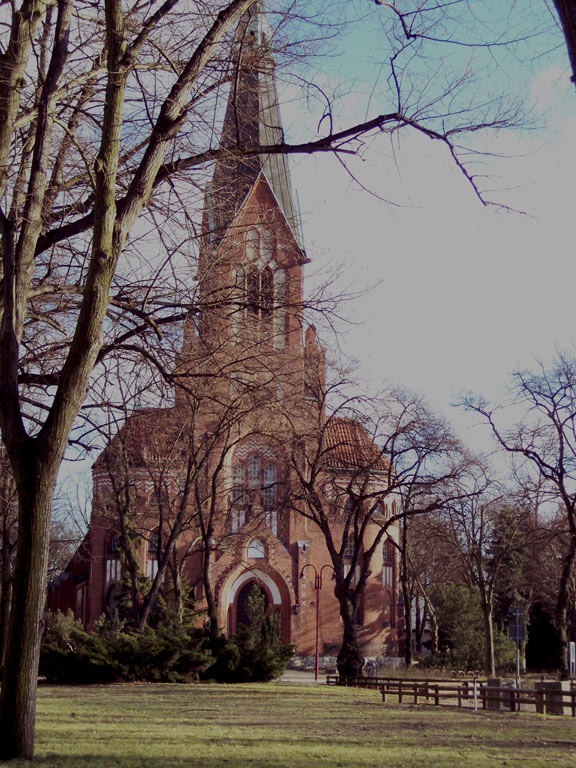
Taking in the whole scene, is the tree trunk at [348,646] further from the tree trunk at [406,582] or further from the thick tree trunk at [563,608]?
the thick tree trunk at [563,608]

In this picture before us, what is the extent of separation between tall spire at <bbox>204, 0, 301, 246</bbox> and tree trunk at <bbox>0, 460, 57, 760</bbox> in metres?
4.72

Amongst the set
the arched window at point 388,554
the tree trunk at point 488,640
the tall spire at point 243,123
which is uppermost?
the tall spire at point 243,123

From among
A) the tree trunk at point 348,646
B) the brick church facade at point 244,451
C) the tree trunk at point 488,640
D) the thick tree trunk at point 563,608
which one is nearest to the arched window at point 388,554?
the brick church facade at point 244,451

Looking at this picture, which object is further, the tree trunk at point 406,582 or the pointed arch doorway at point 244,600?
the pointed arch doorway at point 244,600

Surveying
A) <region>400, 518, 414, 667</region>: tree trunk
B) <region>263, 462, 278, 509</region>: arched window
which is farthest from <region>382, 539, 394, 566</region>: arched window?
<region>400, 518, 414, 667</region>: tree trunk

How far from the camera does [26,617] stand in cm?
840

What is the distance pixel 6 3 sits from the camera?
37.7 ft

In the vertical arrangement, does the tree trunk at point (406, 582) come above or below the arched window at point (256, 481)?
below

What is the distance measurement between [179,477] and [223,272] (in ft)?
69.7

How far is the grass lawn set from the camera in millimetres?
9836

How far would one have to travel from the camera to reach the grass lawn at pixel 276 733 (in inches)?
387

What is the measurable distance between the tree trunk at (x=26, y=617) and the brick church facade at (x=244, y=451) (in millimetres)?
3733

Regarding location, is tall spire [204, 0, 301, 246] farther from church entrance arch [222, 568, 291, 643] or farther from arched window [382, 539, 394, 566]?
arched window [382, 539, 394, 566]

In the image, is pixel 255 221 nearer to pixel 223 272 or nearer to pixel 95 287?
pixel 223 272
